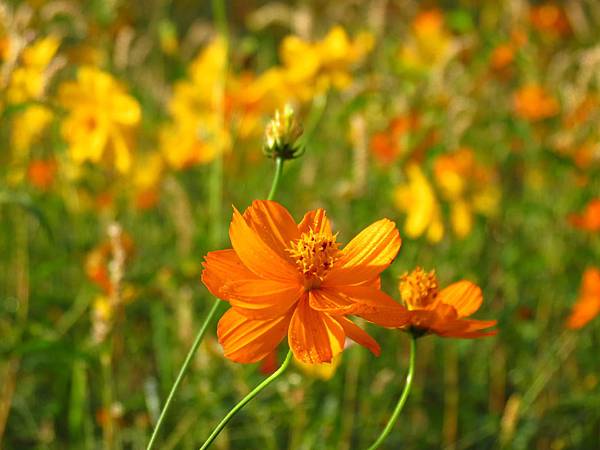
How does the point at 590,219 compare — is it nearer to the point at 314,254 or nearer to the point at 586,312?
the point at 586,312

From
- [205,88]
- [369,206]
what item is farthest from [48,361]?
[205,88]

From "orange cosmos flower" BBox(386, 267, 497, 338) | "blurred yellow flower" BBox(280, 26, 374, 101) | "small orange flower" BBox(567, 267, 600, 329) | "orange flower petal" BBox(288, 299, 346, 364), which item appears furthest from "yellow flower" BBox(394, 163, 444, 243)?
"orange flower petal" BBox(288, 299, 346, 364)

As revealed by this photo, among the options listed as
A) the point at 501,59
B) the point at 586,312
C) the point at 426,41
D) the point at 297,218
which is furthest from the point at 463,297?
the point at 426,41

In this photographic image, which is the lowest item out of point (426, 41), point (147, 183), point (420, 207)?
point (420, 207)

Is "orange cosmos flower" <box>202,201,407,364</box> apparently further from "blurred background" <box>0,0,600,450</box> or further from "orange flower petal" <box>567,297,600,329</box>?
"orange flower petal" <box>567,297,600,329</box>

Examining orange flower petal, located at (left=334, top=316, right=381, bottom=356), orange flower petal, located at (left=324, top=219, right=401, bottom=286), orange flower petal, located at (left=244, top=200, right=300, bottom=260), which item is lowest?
orange flower petal, located at (left=334, top=316, right=381, bottom=356)

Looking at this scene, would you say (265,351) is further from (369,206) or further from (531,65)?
(531,65)

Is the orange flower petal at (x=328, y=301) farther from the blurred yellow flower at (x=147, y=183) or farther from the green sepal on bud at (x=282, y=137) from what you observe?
the blurred yellow flower at (x=147, y=183)
